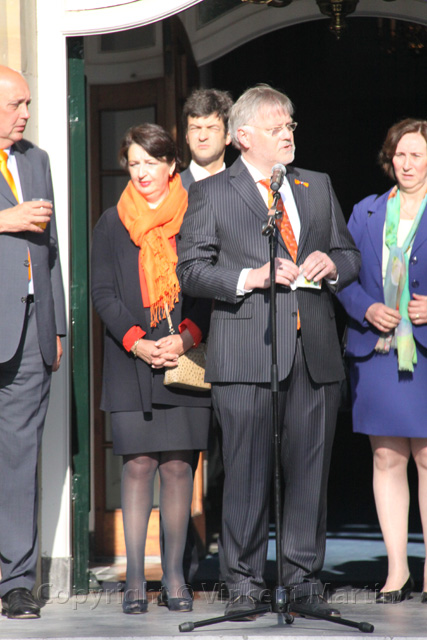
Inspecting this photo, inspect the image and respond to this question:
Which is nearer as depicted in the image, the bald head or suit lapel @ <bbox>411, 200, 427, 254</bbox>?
the bald head

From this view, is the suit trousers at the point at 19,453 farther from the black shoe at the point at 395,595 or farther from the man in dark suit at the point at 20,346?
the black shoe at the point at 395,595

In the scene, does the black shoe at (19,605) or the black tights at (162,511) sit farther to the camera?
the black tights at (162,511)

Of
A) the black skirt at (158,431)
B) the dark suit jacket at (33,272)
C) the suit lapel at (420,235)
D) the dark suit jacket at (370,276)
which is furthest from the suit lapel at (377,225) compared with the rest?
the dark suit jacket at (33,272)

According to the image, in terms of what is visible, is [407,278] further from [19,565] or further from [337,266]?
[19,565]

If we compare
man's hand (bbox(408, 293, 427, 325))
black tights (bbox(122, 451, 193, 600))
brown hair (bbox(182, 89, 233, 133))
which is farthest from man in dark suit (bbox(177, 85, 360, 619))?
brown hair (bbox(182, 89, 233, 133))

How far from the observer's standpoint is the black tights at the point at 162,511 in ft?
15.1

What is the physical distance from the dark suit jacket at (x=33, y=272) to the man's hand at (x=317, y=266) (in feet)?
3.48

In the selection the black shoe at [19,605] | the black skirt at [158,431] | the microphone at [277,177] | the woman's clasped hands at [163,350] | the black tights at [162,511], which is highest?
the microphone at [277,177]

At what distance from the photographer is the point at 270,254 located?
4039 millimetres

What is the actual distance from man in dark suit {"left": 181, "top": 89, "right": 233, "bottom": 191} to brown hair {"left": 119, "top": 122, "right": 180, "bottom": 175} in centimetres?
26

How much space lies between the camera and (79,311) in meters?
5.10

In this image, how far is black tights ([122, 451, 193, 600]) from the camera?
181 inches

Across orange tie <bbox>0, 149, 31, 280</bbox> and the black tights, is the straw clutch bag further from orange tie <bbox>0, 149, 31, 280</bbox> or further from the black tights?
orange tie <bbox>0, 149, 31, 280</bbox>

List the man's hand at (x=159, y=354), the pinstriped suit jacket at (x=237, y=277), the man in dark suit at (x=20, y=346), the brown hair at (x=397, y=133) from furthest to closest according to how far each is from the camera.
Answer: the brown hair at (x=397, y=133)
the man's hand at (x=159, y=354)
the man in dark suit at (x=20, y=346)
the pinstriped suit jacket at (x=237, y=277)
